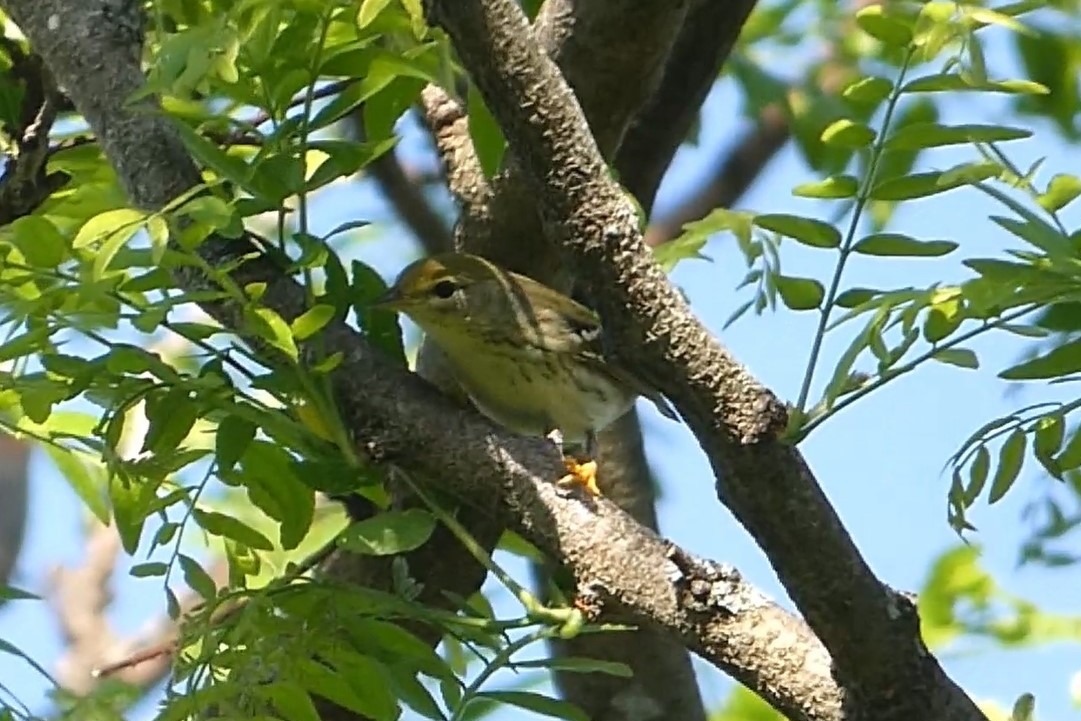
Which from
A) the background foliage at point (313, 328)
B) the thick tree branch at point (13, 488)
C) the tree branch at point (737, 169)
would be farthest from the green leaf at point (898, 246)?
the thick tree branch at point (13, 488)

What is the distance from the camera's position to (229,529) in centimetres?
169

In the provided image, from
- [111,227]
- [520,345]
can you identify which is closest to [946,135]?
[111,227]

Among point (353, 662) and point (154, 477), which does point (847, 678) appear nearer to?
point (353, 662)

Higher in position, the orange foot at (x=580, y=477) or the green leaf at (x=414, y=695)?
the orange foot at (x=580, y=477)

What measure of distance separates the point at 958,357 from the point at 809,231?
0.21 m

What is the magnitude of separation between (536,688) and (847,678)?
333 millimetres

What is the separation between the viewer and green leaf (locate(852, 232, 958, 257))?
5.31 feet

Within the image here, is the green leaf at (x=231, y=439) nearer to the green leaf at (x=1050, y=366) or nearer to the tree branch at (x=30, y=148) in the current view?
the tree branch at (x=30, y=148)

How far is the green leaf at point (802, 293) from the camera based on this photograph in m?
1.62

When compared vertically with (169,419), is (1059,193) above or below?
above

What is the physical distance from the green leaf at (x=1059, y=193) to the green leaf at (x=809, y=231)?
0.64 feet

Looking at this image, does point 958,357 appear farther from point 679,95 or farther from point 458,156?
point 679,95

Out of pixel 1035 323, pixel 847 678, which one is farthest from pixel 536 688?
pixel 1035 323

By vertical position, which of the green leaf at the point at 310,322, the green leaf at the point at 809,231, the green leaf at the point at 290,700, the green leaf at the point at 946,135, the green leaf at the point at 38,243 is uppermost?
the green leaf at the point at 946,135
